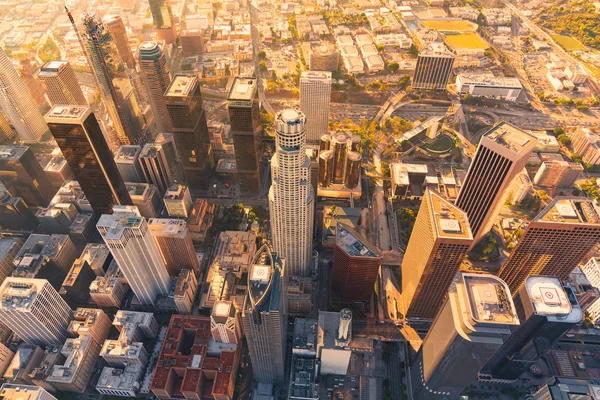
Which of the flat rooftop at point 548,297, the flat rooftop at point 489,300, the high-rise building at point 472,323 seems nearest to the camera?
the high-rise building at point 472,323

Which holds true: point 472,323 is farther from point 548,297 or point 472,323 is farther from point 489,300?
point 548,297

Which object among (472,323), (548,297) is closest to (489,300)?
(472,323)

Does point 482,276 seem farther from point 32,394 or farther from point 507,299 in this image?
point 32,394

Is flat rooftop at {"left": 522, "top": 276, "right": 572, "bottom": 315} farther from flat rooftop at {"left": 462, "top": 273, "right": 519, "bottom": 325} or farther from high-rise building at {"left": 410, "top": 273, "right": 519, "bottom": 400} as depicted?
flat rooftop at {"left": 462, "top": 273, "right": 519, "bottom": 325}

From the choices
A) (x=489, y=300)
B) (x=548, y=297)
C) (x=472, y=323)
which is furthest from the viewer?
(x=548, y=297)

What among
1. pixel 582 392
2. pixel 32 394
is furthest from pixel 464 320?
pixel 32 394

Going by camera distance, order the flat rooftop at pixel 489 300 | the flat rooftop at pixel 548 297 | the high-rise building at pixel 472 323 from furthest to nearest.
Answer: the flat rooftop at pixel 548 297 → the flat rooftop at pixel 489 300 → the high-rise building at pixel 472 323

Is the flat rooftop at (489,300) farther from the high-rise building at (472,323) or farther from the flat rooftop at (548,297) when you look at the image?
the flat rooftop at (548,297)

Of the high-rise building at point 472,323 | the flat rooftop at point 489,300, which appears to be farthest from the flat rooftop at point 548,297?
the flat rooftop at point 489,300

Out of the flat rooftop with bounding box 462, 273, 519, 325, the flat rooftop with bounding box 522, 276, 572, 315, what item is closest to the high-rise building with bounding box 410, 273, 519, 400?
the flat rooftop with bounding box 462, 273, 519, 325
